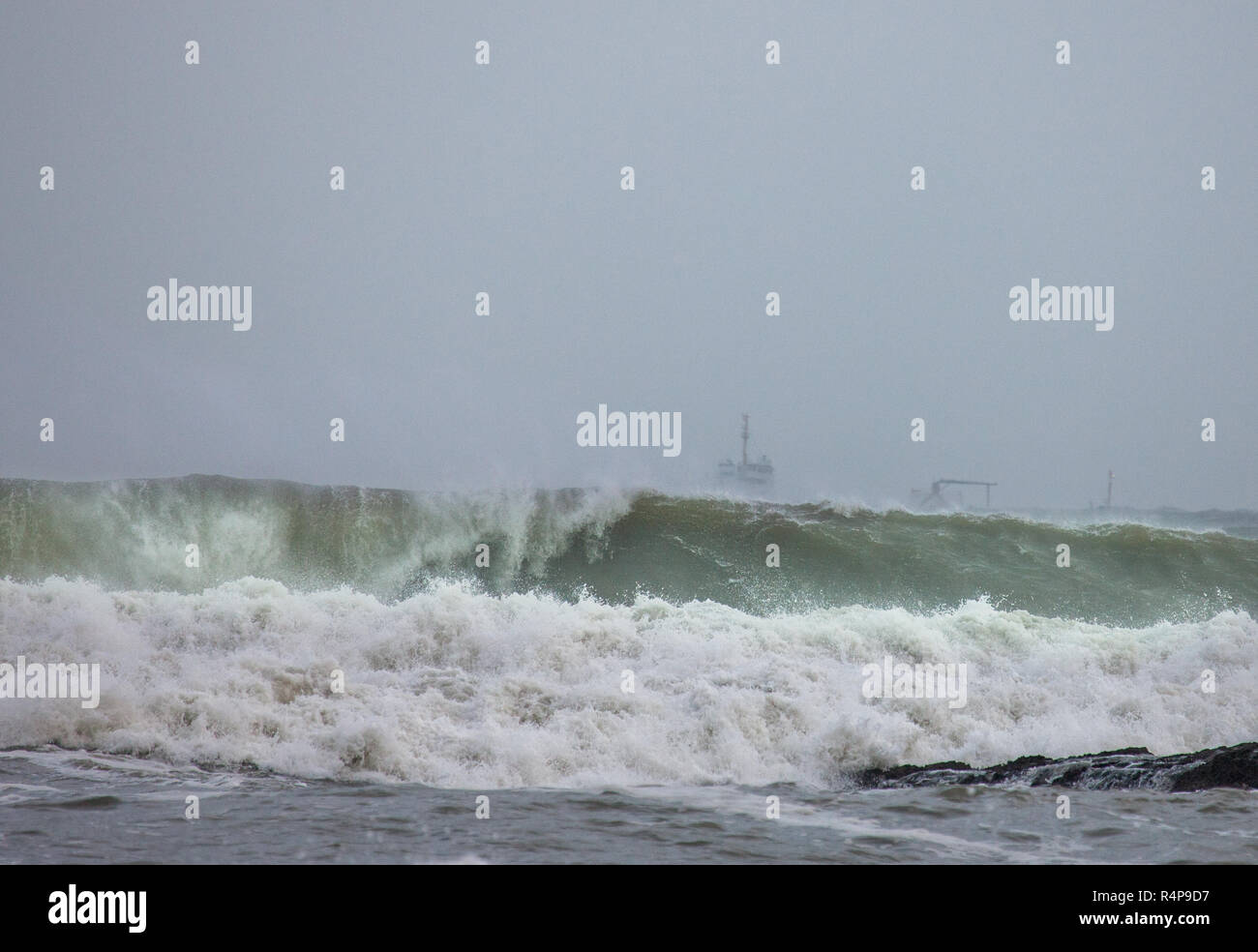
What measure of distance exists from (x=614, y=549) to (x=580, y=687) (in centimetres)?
779

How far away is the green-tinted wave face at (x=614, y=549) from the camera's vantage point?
17109 mm

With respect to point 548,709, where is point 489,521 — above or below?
above

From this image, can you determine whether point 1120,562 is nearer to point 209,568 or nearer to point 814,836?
point 814,836

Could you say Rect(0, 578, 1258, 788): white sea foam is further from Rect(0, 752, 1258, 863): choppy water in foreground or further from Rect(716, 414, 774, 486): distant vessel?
Rect(716, 414, 774, 486): distant vessel

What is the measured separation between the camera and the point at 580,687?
1054cm

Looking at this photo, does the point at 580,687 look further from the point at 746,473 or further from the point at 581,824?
the point at 746,473

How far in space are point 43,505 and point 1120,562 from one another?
1878cm

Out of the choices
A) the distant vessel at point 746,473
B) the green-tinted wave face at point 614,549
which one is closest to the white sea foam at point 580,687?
the green-tinted wave face at point 614,549

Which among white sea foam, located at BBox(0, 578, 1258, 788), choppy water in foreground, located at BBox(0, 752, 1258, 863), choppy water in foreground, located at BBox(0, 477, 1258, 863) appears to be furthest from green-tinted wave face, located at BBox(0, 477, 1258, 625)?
choppy water in foreground, located at BBox(0, 752, 1258, 863)

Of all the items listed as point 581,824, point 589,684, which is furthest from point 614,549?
point 581,824

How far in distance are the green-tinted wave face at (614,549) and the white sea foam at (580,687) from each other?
3.61m

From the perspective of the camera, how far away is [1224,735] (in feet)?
34.8
